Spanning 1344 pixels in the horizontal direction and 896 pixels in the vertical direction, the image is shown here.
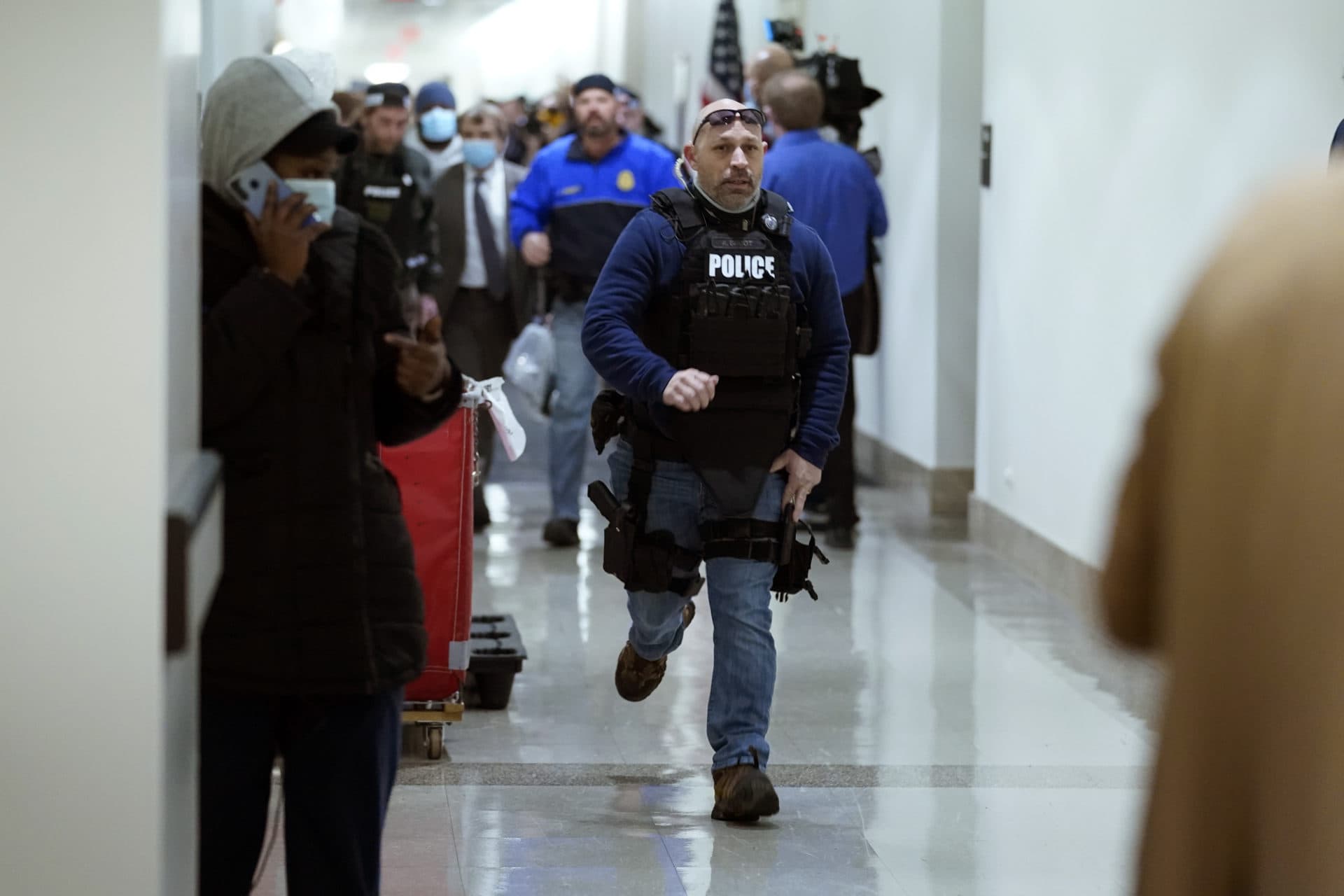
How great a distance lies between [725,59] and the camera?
1510 centimetres

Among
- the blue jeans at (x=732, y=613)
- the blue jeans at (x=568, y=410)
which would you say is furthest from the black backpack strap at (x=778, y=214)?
the blue jeans at (x=568, y=410)

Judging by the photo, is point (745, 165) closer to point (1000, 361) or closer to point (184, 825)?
point (184, 825)

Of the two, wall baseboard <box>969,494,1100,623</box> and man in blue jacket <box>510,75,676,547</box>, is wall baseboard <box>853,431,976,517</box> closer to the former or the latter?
wall baseboard <box>969,494,1100,623</box>

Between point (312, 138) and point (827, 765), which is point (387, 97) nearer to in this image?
point (827, 765)

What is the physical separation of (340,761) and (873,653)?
3.93m

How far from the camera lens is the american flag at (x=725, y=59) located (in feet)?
48.5

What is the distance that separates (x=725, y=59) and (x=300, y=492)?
12767 mm

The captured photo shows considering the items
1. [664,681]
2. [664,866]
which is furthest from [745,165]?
[664,681]

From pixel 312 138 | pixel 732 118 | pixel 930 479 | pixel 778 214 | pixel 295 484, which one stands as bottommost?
pixel 930 479

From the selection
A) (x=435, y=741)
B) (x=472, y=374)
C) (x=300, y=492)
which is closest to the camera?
(x=300, y=492)

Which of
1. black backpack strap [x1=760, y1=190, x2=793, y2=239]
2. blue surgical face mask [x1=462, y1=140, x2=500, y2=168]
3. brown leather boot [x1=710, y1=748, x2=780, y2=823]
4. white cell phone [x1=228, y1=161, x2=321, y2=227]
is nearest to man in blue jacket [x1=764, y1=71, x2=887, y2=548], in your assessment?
blue surgical face mask [x1=462, y1=140, x2=500, y2=168]

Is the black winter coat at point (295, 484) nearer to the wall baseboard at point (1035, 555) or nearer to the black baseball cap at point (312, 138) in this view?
the black baseball cap at point (312, 138)

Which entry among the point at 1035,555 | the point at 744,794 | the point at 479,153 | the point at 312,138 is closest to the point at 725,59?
the point at 479,153

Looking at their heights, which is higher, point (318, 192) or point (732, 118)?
point (732, 118)
